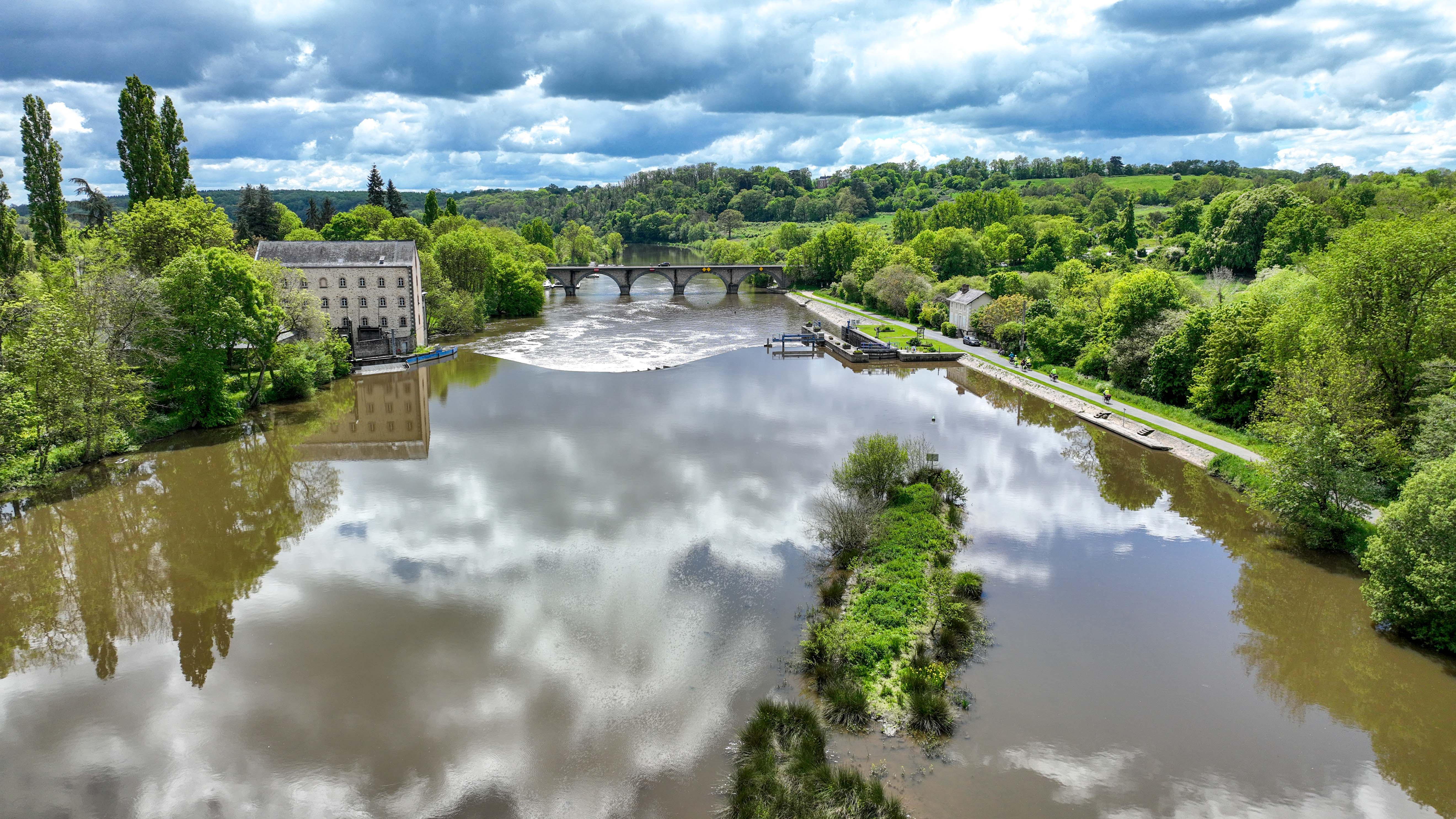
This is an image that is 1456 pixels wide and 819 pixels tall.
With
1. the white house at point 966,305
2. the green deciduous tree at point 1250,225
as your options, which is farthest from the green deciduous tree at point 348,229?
the green deciduous tree at point 1250,225

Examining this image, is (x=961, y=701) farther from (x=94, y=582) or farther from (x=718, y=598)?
(x=94, y=582)

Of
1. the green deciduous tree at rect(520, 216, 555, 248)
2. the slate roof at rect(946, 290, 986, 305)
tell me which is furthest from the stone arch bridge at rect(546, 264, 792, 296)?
the slate roof at rect(946, 290, 986, 305)

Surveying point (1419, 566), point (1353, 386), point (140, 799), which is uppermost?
point (1353, 386)

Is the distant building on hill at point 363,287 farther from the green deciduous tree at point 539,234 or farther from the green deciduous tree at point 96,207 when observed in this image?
the green deciduous tree at point 539,234

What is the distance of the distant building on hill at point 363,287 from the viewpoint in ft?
187

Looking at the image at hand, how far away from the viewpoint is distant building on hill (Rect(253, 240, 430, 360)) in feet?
187

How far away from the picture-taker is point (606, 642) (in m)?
19.7

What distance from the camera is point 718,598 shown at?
21.9 m

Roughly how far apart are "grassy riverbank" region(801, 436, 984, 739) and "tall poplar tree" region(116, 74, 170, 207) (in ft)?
178

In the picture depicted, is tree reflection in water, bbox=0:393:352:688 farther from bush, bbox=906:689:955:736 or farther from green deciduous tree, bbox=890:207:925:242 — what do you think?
green deciduous tree, bbox=890:207:925:242

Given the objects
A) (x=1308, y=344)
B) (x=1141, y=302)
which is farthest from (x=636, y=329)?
(x=1308, y=344)

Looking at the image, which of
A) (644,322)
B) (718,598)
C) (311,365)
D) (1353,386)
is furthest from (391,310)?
(1353,386)

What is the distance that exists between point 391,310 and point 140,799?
48169 millimetres

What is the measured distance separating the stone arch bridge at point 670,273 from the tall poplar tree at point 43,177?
57.6m
